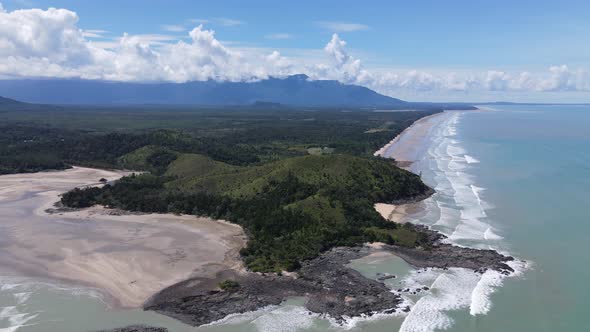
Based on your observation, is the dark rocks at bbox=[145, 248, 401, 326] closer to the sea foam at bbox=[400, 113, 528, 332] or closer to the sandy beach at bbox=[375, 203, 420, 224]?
the sea foam at bbox=[400, 113, 528, 332]

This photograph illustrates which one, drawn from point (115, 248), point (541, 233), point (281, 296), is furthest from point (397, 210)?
point (115, 248)

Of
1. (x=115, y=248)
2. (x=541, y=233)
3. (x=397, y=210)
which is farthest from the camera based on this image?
(x=397, y=210)

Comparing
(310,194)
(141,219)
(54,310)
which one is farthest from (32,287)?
(310,194)

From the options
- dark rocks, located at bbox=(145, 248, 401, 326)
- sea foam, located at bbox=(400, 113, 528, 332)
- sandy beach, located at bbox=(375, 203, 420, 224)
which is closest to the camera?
sea foam, located at bbox=(400, 113, 528, 332)

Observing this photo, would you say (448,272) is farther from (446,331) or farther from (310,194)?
(310,194)

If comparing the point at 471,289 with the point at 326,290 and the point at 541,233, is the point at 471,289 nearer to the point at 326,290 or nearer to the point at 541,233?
the point at 326,290

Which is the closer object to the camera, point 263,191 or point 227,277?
point 227,277

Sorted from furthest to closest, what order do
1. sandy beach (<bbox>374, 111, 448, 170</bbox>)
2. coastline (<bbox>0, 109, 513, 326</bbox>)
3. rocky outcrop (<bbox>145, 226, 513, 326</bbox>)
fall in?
sandy beach (<bbox>374, 111, 448, 170</bbox>)
coastline (<bbox>0, 109, 513, 326</bbox>)
rocky outcrop (<bbox>145, 226, 513, 326</bbox>)

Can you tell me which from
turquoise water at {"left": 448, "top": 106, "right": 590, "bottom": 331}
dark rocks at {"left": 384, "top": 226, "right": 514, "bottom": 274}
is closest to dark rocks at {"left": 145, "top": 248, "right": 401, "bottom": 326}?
turquoise water at {"left": 448, "top": 106, "right": 590, "bottom": 331}

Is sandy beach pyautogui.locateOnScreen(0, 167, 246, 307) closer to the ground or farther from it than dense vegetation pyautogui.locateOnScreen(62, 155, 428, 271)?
closer to the ground
